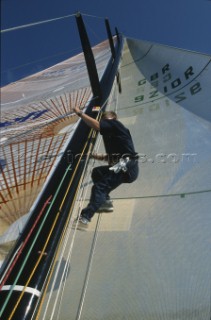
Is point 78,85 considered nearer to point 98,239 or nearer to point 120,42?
point 120,42

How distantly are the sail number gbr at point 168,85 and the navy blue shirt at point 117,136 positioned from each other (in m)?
1.33

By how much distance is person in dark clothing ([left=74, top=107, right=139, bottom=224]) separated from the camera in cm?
194

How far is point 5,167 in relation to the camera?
2.40 m

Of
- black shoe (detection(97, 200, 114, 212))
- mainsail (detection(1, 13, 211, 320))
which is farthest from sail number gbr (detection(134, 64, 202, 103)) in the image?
black shoe (detection(97, 200, 114, 212))

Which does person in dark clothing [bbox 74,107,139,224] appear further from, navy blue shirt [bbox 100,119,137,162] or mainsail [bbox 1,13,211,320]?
mainsail [bbox 1,13,211,320]

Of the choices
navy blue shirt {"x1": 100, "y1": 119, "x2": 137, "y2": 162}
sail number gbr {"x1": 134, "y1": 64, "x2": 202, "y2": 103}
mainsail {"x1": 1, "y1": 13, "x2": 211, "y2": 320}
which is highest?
sail number gbr {"x1": 134, "y1": 64, "x2": 202, "y2": 103}

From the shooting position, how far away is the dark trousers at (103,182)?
186cm

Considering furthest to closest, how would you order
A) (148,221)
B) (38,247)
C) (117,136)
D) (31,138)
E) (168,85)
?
(168,85) → (31,138) → (117,136) → (148,221) → (38,247)

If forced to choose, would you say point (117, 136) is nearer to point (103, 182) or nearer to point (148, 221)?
point (103, 182)

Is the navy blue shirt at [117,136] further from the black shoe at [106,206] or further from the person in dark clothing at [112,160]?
the black shoe at [106,206]

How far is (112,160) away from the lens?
2082 millimetres

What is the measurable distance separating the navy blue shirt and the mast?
0.18 metres

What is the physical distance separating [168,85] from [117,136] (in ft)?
5.94

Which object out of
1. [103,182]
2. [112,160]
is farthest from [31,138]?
[103,182]
